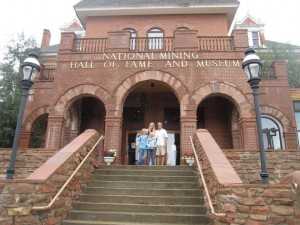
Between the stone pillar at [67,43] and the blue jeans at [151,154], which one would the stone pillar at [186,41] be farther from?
the blue jeans at [151,154]

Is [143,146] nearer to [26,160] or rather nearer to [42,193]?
[26,160]

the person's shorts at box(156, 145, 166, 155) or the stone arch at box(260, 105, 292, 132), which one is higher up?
the stone arch at box(260, 105, 292, 132)

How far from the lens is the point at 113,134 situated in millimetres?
11859

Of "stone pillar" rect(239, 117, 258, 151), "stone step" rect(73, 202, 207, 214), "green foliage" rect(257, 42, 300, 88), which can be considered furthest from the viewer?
"green foliage" rect(257, 42, 300, 88)

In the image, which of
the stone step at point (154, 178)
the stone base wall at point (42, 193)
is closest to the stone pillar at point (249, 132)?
the stone step at point (154, 178)

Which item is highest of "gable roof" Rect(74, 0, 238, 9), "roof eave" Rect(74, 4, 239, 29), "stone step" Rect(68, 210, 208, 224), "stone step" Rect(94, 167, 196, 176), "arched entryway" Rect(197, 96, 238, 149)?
"gable roof" Rect(74, 0, 238, 9)

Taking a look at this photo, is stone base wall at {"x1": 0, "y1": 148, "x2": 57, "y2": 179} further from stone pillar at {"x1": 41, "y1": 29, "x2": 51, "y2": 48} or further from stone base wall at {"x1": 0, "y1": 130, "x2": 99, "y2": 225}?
stone pillar at {"x1": 41, "y1": 29, "x2": 51, "y2": 48}

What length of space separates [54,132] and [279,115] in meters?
10.8

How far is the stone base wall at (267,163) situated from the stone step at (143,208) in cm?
328

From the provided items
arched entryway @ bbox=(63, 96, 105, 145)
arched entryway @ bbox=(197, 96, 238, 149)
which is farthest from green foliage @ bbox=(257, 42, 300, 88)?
arched entryway @ bbox=(63, 96, 105, 145)

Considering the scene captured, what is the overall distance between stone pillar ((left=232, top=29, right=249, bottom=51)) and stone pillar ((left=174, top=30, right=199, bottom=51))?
1849 millimetres

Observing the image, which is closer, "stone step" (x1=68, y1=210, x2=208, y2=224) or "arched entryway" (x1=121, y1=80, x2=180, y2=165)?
"stone step" (x1=68, y1=210, x2=208, y2=224)

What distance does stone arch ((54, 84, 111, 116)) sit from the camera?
40.9 ft

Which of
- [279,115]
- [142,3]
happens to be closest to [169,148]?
[279,115]
